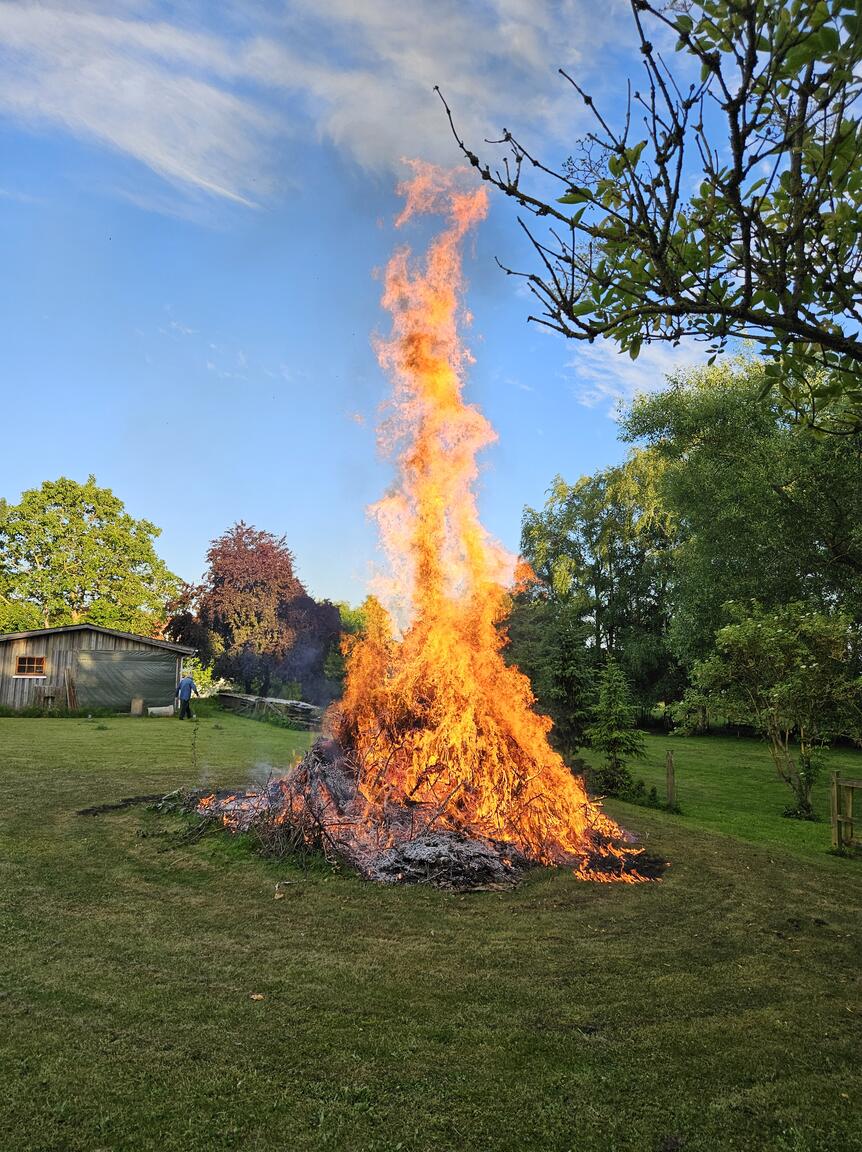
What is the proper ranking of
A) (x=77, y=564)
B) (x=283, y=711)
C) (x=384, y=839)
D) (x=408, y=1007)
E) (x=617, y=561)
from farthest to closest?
(x=77, y=564), (x=617, y=561), (x=283, y=711), (x=384, y=839), (x=408, y=1007)

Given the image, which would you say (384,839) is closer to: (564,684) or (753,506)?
(564,684)

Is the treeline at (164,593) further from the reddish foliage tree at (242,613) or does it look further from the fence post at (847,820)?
the fence post at (847,820)

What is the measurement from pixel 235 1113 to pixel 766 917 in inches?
230

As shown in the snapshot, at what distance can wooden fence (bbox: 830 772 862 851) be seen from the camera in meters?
11.0

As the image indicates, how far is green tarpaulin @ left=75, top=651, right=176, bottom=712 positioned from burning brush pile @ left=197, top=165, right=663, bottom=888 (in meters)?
20.5

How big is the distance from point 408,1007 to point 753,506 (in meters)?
17.5

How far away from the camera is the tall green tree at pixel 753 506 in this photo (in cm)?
1708

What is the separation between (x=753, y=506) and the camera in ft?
62.0

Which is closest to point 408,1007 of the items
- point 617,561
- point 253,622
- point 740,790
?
point 740,790

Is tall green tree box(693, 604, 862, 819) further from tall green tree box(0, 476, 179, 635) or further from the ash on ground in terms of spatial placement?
tall green tree box(0, 476, 179, 635)

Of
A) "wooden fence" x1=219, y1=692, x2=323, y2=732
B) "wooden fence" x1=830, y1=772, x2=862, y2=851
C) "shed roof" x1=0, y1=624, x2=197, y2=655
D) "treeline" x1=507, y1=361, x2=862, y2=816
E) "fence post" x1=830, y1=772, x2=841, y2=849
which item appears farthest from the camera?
"shed roof" x1=0, y1=624, x2=197, y2=655

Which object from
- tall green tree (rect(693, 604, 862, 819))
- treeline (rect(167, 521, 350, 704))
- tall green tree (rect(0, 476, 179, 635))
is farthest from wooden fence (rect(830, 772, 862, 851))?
tall green tree (rect(0, 476, 179, 635))

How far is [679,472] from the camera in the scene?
2277 centimetres

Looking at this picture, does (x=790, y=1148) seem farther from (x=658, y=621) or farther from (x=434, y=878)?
(x=658, y=621)
